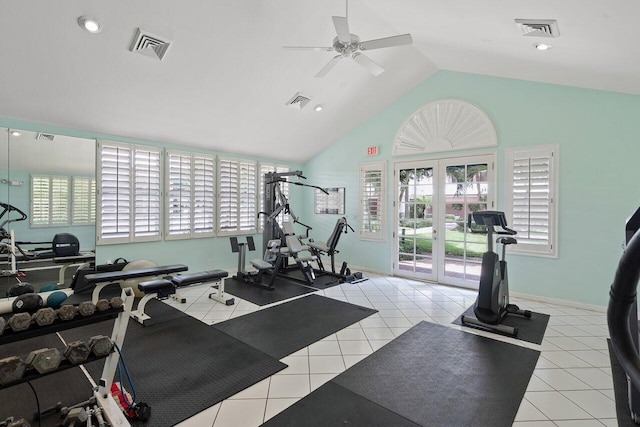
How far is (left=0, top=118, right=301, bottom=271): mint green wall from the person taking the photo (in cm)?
455

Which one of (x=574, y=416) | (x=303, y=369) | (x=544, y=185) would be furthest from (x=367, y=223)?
(x=574, y=416)

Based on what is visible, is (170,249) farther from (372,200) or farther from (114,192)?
Answer: (372,200)

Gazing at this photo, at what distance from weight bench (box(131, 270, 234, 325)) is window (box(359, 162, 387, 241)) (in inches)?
124

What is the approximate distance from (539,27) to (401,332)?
3.24 meters

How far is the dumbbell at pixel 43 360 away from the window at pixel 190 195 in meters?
4.11

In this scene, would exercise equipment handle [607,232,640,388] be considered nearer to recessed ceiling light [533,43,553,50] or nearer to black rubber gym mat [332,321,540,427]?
black rubber gym mat [332,321,540,427]

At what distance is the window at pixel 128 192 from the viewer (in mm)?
4844

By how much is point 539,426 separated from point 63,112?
5925mm

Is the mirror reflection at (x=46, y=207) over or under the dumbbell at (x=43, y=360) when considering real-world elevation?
over

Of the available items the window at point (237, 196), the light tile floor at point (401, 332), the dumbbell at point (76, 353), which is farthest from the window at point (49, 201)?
the dumbbell at point (76, 353)

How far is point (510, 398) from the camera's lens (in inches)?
92.1

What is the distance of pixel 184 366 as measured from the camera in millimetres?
2744

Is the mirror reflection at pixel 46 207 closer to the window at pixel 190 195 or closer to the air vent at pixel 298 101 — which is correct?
the window at pixel 190 195

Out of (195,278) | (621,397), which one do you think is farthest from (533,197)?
(195,278)
